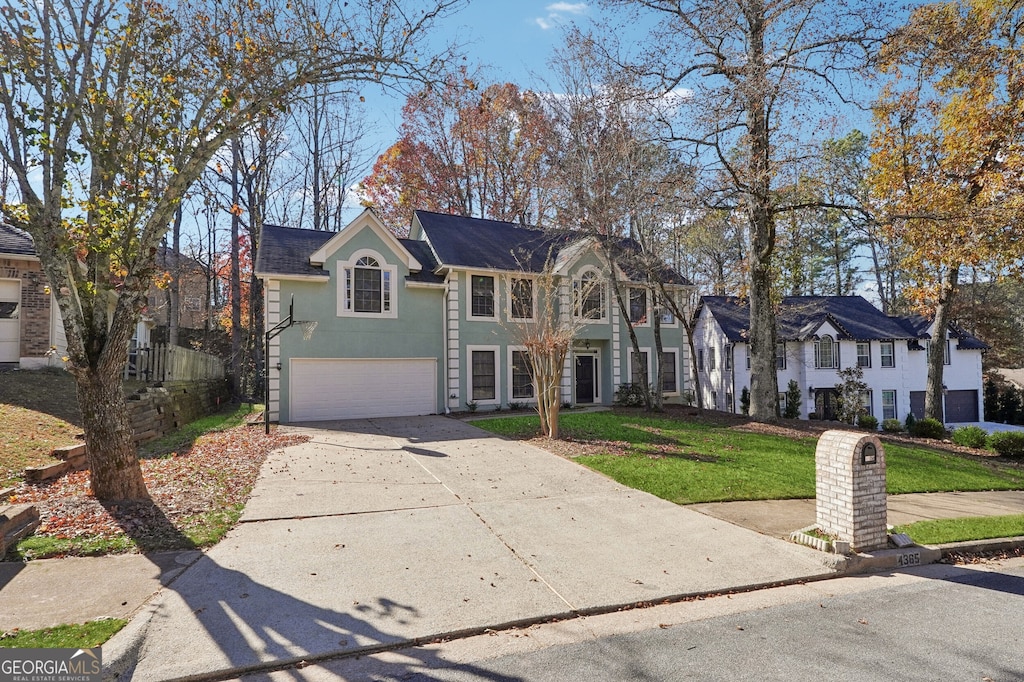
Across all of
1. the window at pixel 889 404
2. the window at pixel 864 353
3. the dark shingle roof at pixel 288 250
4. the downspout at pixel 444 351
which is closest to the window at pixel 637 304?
the downspout at pixel 444 351

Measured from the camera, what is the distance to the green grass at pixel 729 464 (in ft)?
27.5

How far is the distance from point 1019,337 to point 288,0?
4180cm

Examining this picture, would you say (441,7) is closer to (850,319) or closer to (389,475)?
(389,475)

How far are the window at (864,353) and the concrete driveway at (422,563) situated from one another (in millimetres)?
25339

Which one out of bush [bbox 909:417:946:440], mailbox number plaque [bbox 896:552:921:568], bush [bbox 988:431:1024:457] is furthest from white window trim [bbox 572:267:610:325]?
mailbox number plaque [bbox 896:552:921:568]

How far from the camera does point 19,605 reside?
4117 mm

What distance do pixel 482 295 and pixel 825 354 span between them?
19540 millimetres

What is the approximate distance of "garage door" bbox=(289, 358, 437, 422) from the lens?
1653cm

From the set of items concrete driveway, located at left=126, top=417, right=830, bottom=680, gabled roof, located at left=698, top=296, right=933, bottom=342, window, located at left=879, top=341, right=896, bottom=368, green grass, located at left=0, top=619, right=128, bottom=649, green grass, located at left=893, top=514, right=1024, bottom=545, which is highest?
gabled roof, located at left=698, top=296, right=933, bottom=342

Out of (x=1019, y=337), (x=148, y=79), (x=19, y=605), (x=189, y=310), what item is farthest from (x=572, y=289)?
(x=189, y=310)

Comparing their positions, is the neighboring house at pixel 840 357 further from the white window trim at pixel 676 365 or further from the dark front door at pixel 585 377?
the dark front door at pixel 585 377

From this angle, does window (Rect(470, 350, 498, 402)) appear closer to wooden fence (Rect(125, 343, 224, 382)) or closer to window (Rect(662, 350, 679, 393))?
window (Rect(662, 350, 679, 393))

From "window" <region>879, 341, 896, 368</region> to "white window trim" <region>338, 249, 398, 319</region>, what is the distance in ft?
85.0

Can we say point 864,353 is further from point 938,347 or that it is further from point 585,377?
point 585,377
